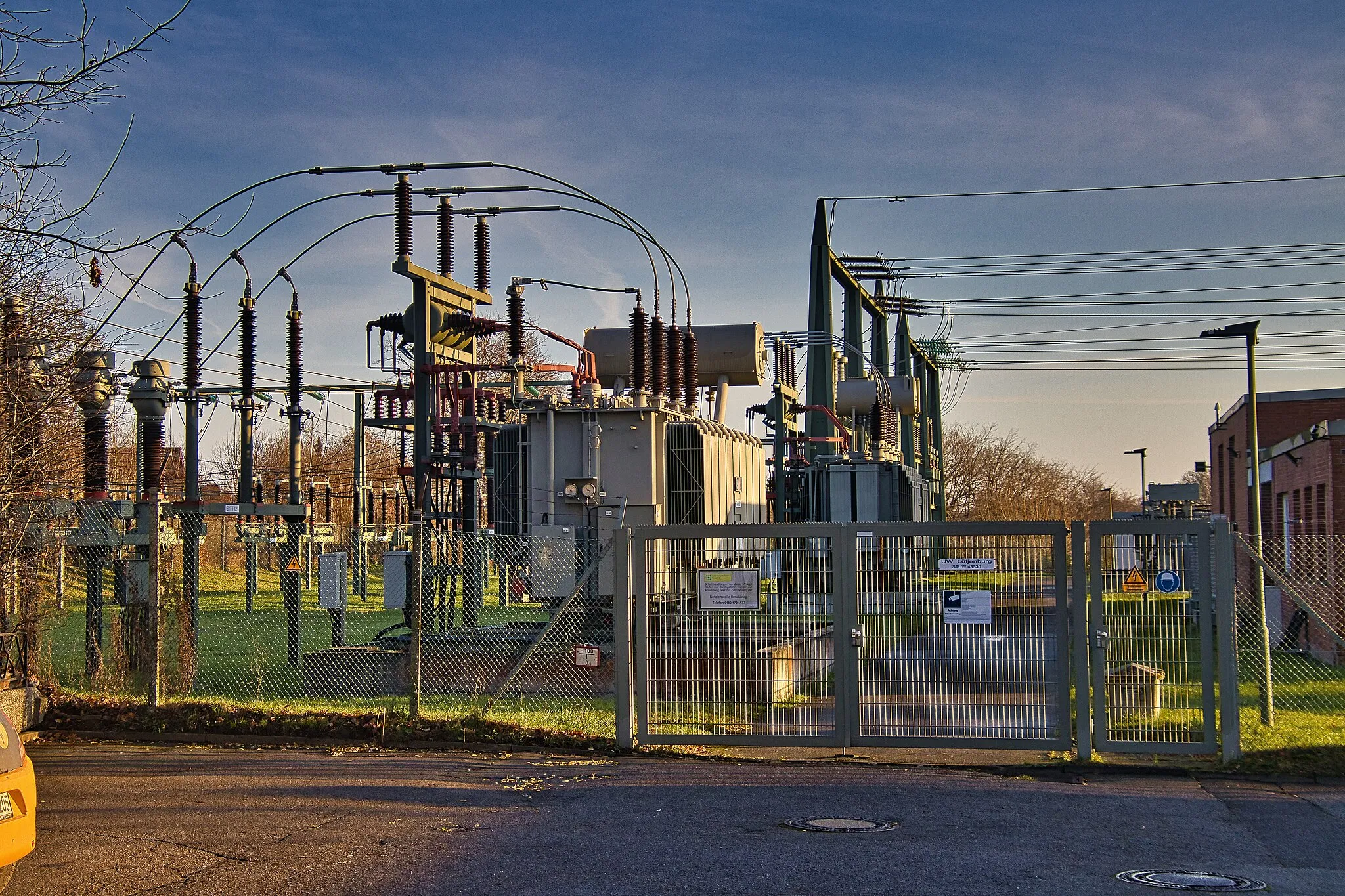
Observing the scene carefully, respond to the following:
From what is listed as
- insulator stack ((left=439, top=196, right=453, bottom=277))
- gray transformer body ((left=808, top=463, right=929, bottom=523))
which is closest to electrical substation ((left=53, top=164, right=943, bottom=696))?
insulator stack ((left=439, top=196, right=453, bottom=277))

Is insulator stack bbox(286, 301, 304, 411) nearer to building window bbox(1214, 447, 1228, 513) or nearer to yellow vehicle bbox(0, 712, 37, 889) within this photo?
yellow vehicle bbox(0, 712, 37, 889)

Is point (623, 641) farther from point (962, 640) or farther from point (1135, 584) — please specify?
point (1135, 584)

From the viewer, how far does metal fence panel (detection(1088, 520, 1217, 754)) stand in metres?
10.9

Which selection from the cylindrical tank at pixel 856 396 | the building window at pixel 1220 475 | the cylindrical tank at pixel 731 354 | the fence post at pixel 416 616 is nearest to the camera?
the fence post at pixel 416 616

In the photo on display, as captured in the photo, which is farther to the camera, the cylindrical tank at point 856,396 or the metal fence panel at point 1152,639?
the cylindrical tank at point 856,396

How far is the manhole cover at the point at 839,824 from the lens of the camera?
8.70 m

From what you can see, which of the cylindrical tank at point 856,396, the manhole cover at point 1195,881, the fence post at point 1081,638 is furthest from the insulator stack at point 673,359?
the cylindrical tank at point 856,396

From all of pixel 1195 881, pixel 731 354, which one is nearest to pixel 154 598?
pixel 1195 881

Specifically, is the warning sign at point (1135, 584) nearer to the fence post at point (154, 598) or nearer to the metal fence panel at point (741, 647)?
the metal fence panel at point (741, 647)

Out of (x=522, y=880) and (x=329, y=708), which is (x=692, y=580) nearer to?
(x=329, y=708)

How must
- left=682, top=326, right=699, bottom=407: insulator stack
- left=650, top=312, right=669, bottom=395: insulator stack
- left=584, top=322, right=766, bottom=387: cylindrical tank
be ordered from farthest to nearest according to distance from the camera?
left=584, top=322, right=766, bottom=387: cylindrical tank, left=682, top=326, right=699, bottom=407: insulator stack, left=650, top=312, right=669, bottom=395: insulator stack

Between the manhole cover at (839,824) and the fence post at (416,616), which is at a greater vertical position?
the fence post at (416,616)

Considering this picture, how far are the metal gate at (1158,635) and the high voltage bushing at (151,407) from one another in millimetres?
13820

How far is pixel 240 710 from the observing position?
1270cm
